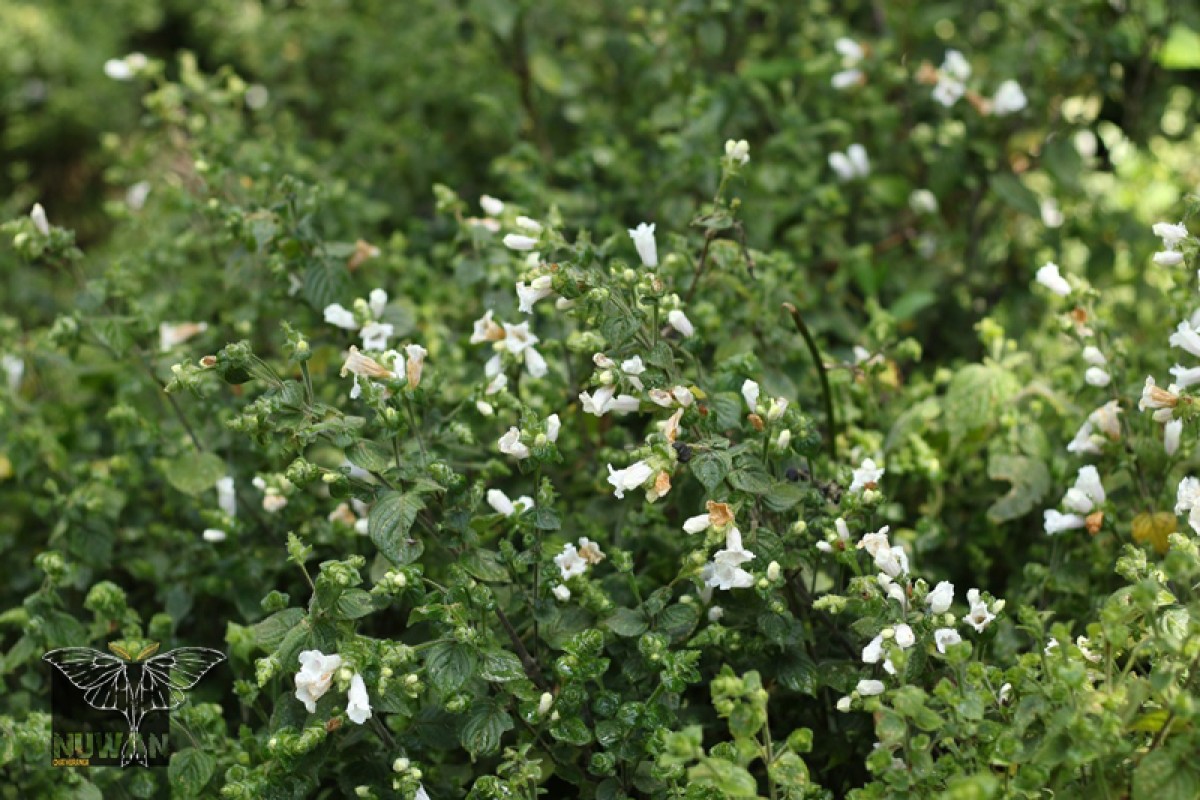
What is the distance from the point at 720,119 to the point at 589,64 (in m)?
0.76

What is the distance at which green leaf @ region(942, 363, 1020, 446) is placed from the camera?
227 cm

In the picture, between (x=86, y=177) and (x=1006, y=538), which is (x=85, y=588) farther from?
(x=86, y=177)

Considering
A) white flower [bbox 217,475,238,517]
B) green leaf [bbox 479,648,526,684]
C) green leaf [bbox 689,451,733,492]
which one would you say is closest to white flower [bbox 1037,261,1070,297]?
green leaf [bbox 689,451,733,492]

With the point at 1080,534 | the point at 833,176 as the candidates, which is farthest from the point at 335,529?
the point at 833,176

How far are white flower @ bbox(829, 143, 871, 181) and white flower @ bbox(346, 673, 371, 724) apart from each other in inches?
73.7

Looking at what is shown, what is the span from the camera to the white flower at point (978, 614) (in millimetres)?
1683

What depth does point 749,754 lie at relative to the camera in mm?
1467

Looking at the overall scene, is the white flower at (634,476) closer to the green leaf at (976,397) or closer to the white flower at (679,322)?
the white flower at (679,322)

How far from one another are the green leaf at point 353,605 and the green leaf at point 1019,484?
119cm

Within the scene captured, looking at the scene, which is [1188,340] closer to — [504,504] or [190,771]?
[504,504]

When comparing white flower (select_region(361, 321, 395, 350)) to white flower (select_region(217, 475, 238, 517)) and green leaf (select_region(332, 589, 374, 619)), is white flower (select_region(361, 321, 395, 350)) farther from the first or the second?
green leaf (select_region(332, 589, 374, 619))

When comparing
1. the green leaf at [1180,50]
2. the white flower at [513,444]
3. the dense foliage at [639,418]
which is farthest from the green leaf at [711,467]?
the green leaf at [1180,50]


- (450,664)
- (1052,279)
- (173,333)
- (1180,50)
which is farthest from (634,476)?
(1180,50)

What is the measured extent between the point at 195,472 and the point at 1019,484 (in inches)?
61.0
